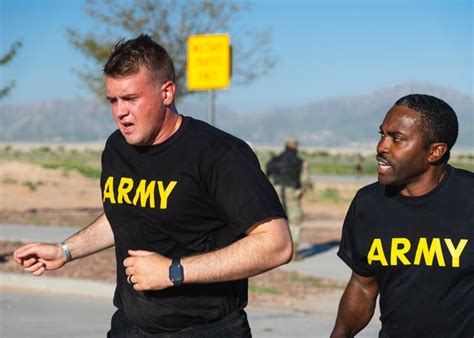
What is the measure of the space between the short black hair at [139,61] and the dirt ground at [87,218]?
5.98 meters

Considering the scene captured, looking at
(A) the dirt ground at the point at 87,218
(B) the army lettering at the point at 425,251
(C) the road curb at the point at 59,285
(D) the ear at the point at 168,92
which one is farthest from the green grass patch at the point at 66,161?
(B) the army lettering at the point at 425,251

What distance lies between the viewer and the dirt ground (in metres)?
10.7

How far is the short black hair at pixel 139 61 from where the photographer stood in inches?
154

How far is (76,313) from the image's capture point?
8.99 m

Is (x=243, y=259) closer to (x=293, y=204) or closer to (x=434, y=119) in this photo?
(x=434, y=119)

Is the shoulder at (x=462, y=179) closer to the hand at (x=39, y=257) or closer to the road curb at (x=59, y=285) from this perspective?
the hand at (x=39, y=257)

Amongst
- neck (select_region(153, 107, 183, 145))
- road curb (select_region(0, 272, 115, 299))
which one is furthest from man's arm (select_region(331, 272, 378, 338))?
road curb (select_region(0, 272, 115, 299))

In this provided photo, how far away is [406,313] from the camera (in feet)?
13.1

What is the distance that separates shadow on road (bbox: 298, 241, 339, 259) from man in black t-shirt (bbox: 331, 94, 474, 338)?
9877mm

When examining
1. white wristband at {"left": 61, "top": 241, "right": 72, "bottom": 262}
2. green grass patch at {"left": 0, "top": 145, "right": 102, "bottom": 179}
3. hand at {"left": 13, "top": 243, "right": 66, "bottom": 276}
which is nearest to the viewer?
hand at {"left": 13, "top": 243, "right": 66, "bottom": 276}

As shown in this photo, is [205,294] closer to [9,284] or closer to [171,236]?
[171,236]

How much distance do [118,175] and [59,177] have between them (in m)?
40.4

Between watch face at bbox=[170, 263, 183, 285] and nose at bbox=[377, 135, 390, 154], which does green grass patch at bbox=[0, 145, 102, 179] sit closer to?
nose at bbox=[377, 135, 390, 154]

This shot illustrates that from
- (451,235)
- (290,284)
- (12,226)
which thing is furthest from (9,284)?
(451,235)
